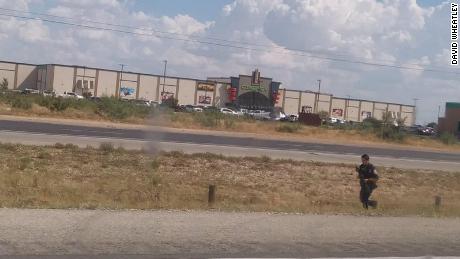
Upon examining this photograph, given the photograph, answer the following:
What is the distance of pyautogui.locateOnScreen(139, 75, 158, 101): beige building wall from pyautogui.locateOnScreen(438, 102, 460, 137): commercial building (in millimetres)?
48129

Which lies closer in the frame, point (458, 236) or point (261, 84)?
point (458, 236)

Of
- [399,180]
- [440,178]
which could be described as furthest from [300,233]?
[440,178]

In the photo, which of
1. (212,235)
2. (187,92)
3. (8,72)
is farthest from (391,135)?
(8,72)

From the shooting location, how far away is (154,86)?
116812 millimetres

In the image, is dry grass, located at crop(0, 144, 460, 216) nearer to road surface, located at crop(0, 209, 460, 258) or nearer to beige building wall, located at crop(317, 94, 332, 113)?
road surface, located at crop(0, 209, 460, 258)

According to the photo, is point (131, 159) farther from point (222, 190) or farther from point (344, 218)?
point (344, 218)

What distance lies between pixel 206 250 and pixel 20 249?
232cm

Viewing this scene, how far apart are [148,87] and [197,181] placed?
9463cm

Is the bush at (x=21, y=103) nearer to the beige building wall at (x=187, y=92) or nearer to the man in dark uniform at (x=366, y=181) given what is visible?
the man in dark uniform at (x=366, y=181)

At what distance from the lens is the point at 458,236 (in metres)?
10.9

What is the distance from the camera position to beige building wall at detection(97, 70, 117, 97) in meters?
111

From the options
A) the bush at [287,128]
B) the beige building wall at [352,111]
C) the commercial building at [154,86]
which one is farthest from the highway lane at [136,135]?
the beige building wall at [352,111]

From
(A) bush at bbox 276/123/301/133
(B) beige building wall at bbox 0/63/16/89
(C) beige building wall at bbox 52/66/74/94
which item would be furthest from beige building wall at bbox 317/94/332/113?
(A) bush at bbox 276/123/301/133

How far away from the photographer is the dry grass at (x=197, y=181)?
17.9m
